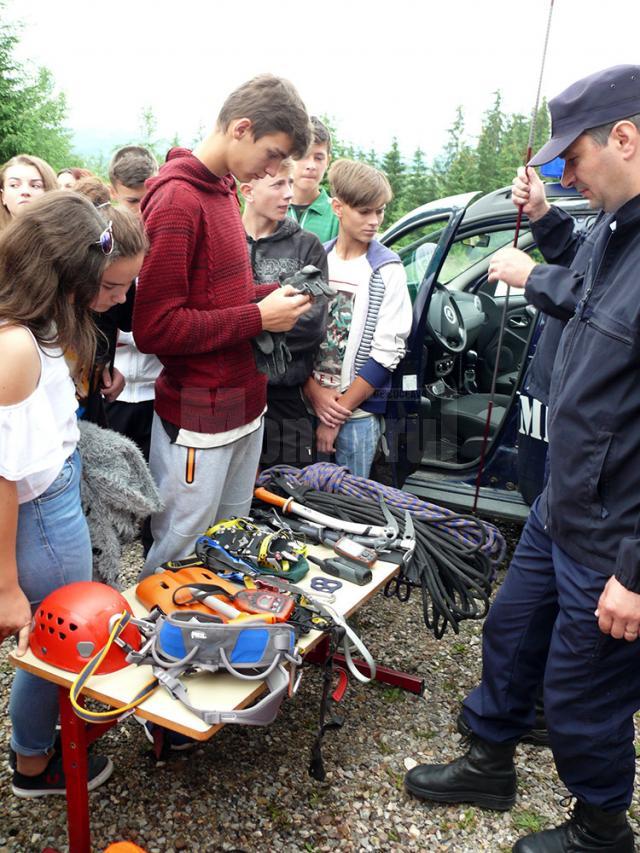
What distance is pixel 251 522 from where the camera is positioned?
2619mm

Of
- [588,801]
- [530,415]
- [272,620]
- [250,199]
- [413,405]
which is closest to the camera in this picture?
[272,620]

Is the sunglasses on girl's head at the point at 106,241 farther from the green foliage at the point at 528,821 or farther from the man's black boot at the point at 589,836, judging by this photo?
the green foliage at the point at 528,821

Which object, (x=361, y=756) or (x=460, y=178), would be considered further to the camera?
(x=460, y=178)

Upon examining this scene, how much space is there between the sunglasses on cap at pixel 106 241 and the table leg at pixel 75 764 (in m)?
1.13

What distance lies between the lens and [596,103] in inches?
72.7

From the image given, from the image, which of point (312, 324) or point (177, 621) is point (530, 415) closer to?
point (312, 324)

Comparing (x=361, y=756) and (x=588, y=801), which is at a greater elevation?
(x=588, y=801)

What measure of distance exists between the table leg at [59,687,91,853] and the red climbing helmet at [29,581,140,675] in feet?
0.46

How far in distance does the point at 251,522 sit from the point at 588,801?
4.47 feet

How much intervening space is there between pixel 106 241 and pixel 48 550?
0.82 m

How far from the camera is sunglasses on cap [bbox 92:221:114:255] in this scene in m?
1.83

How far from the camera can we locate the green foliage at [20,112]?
15.2 metres

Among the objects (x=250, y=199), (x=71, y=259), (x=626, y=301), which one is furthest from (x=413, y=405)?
(x=71, y=259)

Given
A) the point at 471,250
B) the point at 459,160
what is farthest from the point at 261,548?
the point at 459,160
